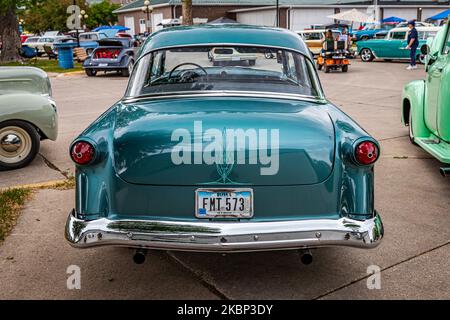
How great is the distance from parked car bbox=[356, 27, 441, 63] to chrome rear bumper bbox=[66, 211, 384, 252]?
68.8 ft

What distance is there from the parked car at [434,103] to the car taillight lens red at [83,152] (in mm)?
3595

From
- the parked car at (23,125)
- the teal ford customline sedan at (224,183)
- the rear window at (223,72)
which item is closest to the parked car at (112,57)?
the parked car at (23,125)

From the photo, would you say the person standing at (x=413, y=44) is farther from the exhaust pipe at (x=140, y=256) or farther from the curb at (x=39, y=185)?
the exhaust pipe at (x=140, y=256)

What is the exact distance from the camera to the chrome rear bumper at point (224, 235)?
3057 millimetres

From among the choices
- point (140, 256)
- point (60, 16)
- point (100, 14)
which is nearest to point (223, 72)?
point (140, 256)

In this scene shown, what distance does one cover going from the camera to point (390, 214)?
15.9 feet

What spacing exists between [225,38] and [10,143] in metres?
3.42

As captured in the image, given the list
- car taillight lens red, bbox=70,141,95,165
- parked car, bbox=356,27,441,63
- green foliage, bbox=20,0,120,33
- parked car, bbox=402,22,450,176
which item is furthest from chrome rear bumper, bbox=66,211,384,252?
green foliage, bbox=20,0,120,33

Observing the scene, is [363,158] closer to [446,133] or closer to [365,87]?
[446,133]

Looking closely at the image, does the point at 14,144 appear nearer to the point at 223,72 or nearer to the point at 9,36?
the point at 223,72

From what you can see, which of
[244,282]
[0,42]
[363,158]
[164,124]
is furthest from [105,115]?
[0,42]

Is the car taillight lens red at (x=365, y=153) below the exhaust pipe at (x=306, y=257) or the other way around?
the other way around

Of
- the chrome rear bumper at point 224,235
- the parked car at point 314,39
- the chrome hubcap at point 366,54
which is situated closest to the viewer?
the chrome rear bumper at point 224,235

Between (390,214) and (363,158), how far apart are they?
181cm
